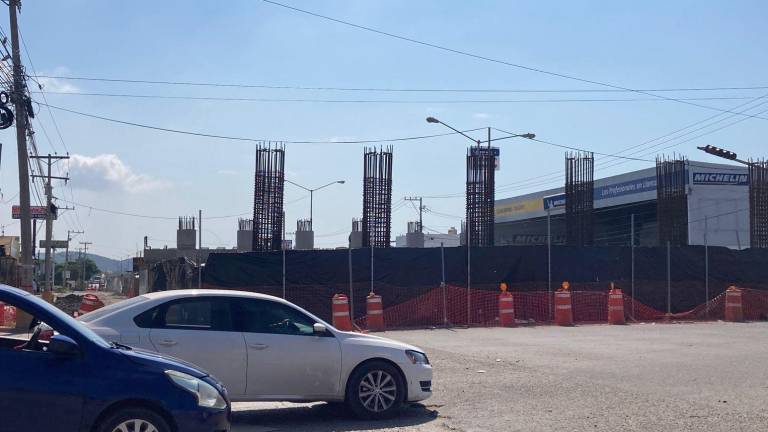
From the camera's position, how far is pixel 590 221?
38.1 meters

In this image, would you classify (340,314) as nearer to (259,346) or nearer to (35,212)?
(259,346)

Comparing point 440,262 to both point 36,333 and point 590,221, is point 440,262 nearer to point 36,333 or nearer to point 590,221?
point 590,221

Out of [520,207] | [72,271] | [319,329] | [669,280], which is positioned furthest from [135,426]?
[72,271]

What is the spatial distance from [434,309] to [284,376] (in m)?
15.9

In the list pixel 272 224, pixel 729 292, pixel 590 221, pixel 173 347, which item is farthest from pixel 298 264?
pixel 590 221

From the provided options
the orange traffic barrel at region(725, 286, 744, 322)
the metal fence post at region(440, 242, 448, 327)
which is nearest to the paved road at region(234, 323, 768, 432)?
the metal fence post at region(440, 242, 448, 327)

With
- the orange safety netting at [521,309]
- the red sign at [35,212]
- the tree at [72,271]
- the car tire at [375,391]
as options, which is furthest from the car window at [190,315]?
the tree at [72,271]

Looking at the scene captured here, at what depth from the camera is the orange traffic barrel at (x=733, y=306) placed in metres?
26.8

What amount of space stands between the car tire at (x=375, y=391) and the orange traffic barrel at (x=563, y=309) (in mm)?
15365

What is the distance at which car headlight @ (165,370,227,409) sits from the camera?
690 centimetres

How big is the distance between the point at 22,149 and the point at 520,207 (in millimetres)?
40767

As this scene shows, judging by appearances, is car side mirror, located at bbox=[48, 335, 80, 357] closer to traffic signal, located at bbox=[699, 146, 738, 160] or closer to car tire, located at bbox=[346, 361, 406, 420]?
car tire, located at bbox=[346, 361, 406, 420]

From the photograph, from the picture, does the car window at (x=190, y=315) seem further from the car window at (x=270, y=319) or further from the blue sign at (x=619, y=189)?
the blue sign at (x=619, y=189)

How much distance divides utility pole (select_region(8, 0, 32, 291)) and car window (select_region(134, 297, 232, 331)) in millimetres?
16445
